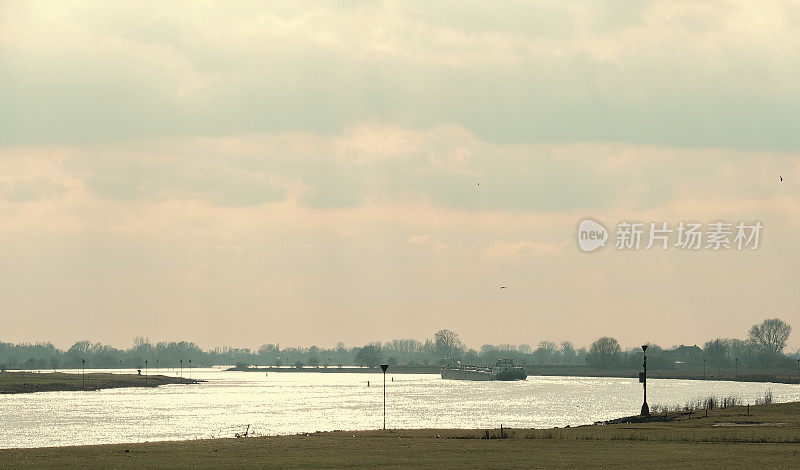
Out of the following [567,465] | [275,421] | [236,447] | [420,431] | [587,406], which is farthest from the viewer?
[587,406]

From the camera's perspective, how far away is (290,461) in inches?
1853

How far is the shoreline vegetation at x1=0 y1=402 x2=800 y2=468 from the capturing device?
45.9m

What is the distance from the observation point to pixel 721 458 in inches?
1868

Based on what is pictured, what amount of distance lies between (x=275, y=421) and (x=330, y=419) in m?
7.10

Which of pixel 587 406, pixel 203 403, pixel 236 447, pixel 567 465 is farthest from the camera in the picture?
pixel 203 403

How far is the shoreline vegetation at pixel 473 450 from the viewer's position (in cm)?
4591

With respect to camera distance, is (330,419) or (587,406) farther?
(587,406)

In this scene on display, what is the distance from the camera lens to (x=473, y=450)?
54.6 meters

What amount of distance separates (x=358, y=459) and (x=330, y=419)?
231 ft

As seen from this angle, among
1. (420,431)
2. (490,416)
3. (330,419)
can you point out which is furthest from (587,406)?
(420,431)

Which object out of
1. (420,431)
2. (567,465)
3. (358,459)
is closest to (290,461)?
(358,459)

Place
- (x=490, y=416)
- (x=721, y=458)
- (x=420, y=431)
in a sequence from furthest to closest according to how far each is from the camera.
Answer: (x=490, y=416) < (x=420, y=431) < (x=721, y=458)

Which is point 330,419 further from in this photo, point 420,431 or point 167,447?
point 167,447

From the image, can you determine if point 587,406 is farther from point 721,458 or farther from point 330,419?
point 721,458
